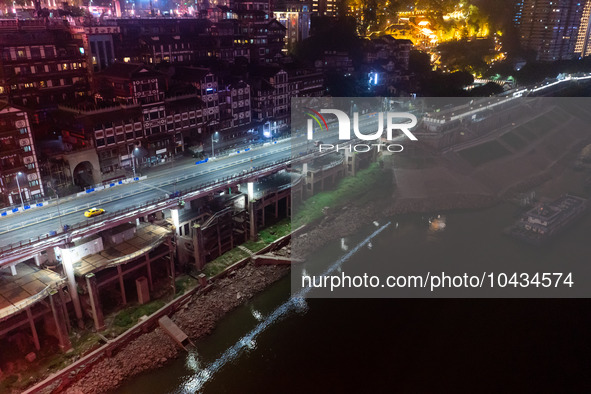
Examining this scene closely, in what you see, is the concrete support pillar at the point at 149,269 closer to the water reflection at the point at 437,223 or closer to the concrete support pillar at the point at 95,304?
the concrete support pillar at the point at 95,304

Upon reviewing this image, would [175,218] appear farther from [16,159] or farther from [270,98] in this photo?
[270,98]

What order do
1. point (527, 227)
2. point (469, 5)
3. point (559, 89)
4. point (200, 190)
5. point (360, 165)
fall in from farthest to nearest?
point (469, 5), point (559, 89), point (360, 165), point (527, 227), point (200, 190)

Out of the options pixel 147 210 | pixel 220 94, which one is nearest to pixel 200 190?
pixel 147 210

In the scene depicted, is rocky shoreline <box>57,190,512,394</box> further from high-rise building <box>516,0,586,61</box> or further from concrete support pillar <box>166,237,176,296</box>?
high-rise building <box>516,0,586,61</box>

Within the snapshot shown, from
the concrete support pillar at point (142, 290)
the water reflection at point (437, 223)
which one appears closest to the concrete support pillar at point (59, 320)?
the concrete support pillar at point (142, 290)

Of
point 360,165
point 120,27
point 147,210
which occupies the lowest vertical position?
point 360,165

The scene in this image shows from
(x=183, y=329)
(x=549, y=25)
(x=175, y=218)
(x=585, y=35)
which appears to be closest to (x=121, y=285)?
(x=183, y=329)

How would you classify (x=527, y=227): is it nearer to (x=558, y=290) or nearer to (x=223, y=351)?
(x=558, y=290)
